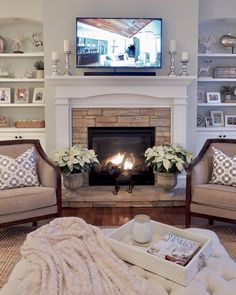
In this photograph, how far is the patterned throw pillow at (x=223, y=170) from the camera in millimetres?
3467

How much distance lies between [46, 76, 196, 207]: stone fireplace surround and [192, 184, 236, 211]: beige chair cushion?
110cm

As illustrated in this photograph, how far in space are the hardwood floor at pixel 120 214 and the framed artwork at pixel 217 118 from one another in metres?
1.70

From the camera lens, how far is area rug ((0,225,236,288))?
9.18ft

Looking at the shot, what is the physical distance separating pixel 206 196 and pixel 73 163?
1.58 meters

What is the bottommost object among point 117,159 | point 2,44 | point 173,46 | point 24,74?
point 117,159

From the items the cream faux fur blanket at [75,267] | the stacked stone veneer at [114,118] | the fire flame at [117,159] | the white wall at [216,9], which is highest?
the white wall at [216,9]

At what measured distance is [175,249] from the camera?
204 cm

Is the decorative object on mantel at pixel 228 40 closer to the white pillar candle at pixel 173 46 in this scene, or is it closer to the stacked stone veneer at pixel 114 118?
the white pillar candle at pixel 173 46

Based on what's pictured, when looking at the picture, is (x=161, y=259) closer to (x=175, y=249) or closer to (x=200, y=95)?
(x=175, y=249)

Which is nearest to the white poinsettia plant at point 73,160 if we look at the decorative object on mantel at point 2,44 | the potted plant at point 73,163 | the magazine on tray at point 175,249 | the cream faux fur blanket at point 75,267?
the potted plant at point 73,163

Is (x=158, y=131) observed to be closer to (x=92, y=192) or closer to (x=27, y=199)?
(x=92, y=192)

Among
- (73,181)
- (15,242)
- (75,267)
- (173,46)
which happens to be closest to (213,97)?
(173,46)

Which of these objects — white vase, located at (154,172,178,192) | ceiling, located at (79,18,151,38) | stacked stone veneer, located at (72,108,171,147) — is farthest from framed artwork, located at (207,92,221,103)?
white vase, located at (154,172,178,192)

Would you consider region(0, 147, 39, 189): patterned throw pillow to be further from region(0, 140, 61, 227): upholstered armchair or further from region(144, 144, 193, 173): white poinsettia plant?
region(144, 144, 193, 173): white poinsettia plant
